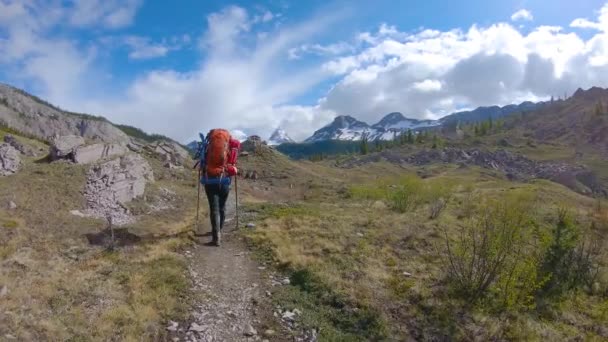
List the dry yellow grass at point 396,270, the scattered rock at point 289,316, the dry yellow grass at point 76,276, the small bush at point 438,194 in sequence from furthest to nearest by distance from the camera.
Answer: the small bush at point 438,194 < the dry yellow grass at point 396,270 < the scattered rock at point 289,316 < the dry yellow grass at point 76,276

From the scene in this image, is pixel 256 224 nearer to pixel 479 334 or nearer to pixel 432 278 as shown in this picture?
pixel 432 278

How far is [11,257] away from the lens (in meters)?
10.7

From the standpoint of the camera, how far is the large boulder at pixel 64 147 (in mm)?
22688

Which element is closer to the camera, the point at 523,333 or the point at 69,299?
the point at 69,299

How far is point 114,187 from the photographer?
66.0ft

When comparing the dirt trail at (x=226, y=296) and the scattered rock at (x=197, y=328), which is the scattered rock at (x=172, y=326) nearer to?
the dirt trail at (x=226, y=296)

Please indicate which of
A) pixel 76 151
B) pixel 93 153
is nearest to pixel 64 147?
pixel 76 151

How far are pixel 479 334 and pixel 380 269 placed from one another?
11.7 ft

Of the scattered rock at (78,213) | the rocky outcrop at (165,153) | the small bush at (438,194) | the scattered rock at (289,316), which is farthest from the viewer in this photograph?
the rocky outcrop at (165,153)

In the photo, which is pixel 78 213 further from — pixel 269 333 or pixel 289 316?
pixel 269 333

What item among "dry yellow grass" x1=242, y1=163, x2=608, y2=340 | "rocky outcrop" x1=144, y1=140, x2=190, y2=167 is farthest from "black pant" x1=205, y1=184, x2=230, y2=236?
"rocky outcrop" x1=144, y1=140, x2=190, y2=167

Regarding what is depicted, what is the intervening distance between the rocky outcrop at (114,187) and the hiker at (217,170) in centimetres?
512

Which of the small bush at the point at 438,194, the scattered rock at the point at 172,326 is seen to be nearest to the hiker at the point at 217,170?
the scattered rock at the point at 172,326

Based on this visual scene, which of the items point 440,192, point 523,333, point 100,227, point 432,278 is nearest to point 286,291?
point 432,278
